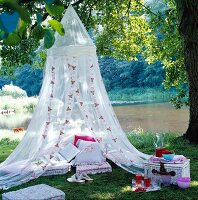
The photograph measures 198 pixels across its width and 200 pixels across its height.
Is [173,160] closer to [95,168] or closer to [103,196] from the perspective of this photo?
[103,196]

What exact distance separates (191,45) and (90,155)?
294 centimetres

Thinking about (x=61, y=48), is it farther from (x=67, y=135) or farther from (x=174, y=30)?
(x=174, y=30)

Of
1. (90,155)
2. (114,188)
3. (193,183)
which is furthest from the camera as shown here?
(90,155)

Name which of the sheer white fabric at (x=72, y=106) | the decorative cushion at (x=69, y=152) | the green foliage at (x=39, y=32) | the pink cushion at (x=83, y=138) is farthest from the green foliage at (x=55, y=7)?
the pink cushion at (x=83, y=138)

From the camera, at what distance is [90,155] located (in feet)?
17.2

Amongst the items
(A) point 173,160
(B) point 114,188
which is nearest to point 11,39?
(B) point 114,188

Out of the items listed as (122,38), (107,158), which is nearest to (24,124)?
(122,38)

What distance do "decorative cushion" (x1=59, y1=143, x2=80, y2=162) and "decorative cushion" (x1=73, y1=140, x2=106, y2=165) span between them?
0.29ft

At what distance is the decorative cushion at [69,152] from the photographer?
→ 5355mm

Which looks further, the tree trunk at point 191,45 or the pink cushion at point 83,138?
the tree trunk at point 191,45

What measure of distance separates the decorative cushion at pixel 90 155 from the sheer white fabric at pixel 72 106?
0.09 m

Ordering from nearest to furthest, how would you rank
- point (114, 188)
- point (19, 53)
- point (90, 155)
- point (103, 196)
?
point (103, 196)
point (114, 188)
point (90, 155)
point (19, 53)

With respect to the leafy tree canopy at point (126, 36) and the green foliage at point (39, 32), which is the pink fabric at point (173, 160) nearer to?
the green foliage at point (39, 32)

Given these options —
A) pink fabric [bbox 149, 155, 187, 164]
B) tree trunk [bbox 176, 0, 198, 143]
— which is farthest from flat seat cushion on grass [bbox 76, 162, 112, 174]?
tree trunk [bbox 176, 0, 198, 143]
